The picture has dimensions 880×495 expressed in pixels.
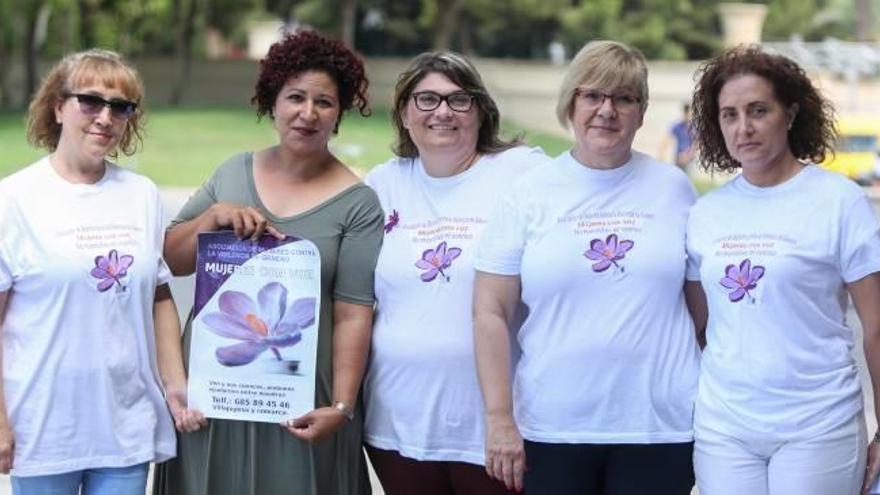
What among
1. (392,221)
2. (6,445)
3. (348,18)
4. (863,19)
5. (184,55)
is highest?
(863,19)

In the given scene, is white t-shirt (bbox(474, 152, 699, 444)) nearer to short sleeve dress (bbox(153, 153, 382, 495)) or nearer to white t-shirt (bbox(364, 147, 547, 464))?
white t-shirt (bbox(364, 147, 547, 464))

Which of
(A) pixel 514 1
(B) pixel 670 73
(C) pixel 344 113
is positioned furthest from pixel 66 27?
(C) pixel 344 113

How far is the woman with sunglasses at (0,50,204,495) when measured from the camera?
12.8ft

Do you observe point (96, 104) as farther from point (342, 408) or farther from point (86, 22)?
point (86, 22)

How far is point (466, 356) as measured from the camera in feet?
13.6

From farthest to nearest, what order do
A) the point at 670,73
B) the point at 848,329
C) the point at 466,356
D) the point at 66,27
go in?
the point at 66,27 < the point at 670,73 < the point at 466,356 < the point at 848,329

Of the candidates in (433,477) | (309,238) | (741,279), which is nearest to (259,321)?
(309,238)

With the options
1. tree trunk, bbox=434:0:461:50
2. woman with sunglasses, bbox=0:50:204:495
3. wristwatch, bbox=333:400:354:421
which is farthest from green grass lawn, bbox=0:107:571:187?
woman with sunglasses, bbox=0:50:204:495

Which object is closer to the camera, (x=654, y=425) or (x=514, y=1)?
A: (x=654, y=425)

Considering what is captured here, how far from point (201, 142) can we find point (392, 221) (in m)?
28.5

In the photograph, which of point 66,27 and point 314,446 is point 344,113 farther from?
point 66,27

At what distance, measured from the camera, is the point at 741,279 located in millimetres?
3727

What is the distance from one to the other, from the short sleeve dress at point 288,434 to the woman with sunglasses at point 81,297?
6.9 inches

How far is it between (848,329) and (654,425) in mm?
592
